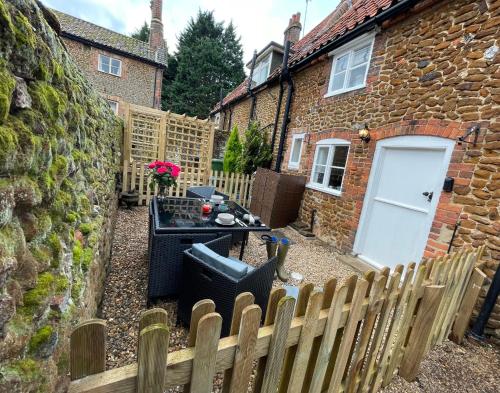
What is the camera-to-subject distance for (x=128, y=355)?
179 cm

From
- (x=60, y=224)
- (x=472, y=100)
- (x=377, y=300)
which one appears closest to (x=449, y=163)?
(x=472, y=100)

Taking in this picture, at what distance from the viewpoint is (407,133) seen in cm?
384

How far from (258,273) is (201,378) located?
127 centimetres

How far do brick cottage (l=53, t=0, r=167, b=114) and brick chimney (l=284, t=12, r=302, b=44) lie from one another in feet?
30.2

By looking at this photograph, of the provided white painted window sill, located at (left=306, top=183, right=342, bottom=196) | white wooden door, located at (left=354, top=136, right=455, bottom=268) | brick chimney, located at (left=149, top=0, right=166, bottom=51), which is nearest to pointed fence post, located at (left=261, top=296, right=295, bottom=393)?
white wooden door, located at (left=354, top=136, right=455, bottom=268)

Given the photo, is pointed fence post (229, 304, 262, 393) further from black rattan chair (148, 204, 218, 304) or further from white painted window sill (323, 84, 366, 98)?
white painted window sill (323, 84, 366, 98)

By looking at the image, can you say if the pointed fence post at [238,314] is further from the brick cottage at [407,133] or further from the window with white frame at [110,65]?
the window with white frame at [110,65]

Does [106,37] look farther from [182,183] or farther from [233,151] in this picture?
[182,183]

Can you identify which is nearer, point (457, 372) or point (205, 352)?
point (205, 352)

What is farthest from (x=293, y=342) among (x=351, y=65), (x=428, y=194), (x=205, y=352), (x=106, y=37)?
(x=106, y=37)

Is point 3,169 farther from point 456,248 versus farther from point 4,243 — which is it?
point 456,248

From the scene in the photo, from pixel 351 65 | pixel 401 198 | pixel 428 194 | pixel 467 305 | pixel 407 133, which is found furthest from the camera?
pixel 351 65

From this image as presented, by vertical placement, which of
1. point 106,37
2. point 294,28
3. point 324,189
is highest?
point 106,37

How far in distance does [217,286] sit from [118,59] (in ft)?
55.0
